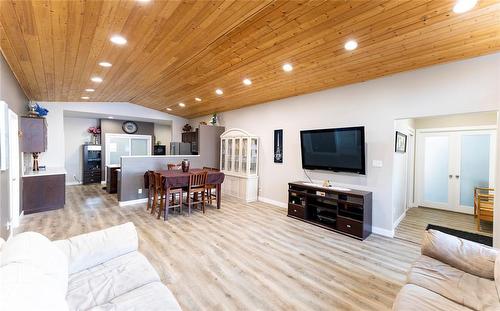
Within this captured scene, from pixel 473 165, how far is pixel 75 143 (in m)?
11.8

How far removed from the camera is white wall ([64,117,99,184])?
8.10 metres

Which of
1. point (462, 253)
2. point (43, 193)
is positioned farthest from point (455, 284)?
point (43, 193)

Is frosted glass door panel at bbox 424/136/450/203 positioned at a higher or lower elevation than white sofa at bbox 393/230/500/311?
higher

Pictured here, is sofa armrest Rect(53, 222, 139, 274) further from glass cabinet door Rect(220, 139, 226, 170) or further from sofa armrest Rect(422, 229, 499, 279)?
glass cabinet door Rect(220, 139, 226, 170)

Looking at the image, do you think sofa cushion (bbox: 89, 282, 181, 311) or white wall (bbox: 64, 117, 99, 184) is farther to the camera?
white wall (bbox: 64, 117, 99, 184)

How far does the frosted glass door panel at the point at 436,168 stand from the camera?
5355 millimetres

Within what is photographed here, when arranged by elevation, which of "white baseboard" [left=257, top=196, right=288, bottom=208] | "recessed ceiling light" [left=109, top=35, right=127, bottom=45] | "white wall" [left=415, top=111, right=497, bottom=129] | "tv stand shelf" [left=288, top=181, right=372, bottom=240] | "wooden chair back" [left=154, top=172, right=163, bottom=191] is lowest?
"white baseboard" [left=257, top=196, right=288, bottom=208]

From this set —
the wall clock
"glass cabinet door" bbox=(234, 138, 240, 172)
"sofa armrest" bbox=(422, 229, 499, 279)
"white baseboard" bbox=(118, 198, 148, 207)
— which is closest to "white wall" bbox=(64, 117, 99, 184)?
the wall clock

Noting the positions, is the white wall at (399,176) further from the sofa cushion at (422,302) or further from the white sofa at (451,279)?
the sofa cushion at (422,302)

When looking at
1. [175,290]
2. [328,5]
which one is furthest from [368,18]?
[175,290]

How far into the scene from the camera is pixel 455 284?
65.9 inches

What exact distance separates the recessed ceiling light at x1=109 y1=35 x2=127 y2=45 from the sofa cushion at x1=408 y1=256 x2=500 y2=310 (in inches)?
149

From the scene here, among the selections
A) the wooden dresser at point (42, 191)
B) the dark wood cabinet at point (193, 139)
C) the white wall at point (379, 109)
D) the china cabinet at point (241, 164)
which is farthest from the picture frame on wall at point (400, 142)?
the wooden dresser at point (42, 191)

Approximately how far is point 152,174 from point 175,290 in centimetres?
313
